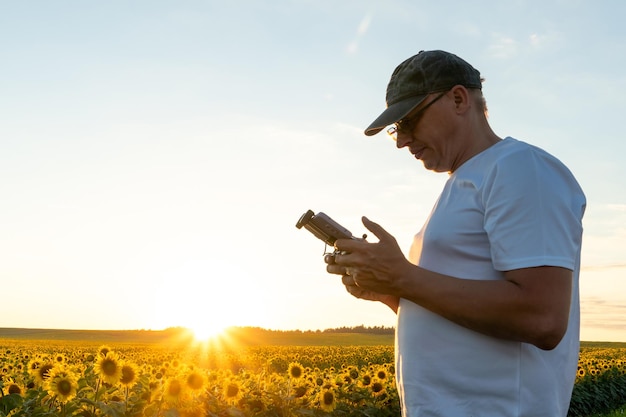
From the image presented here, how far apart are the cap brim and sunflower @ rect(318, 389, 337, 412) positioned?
360cm

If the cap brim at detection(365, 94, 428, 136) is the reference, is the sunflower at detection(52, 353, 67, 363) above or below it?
below

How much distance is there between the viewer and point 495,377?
2.18 meters

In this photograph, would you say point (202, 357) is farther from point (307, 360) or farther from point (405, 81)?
point (405, 81)

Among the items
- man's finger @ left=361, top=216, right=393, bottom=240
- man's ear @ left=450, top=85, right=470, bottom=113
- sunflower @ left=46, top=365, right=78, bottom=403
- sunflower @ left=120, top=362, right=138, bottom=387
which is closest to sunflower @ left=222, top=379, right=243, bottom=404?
sunflower @ left=120, top=362, right=138, bottom=387

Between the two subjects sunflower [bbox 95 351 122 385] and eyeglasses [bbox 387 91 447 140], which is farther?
sunflower [bbox 95 351 122 385]

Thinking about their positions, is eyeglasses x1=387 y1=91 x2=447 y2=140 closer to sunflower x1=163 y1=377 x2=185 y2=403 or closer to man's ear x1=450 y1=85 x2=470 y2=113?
man's ear x1=450 y1=85 x2=470 y2=113

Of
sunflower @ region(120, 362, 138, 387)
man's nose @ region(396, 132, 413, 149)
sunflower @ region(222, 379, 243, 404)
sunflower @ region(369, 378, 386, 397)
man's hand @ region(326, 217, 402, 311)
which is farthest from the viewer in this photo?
sunflower @ region(369, 378, 386, 397)

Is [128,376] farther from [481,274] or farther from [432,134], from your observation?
[481,274]

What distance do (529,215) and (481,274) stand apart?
27 cm

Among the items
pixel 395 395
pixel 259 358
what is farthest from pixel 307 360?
pixel 395 395

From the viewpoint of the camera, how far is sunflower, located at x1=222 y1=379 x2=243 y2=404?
16.3ft

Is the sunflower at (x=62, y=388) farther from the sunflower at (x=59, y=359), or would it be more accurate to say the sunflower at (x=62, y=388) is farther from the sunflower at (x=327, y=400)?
the sunflower at (x=327, y=400)

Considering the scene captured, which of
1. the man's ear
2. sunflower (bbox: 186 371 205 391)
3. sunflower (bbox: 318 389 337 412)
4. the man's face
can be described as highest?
the man's ear

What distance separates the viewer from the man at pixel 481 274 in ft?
6.84
